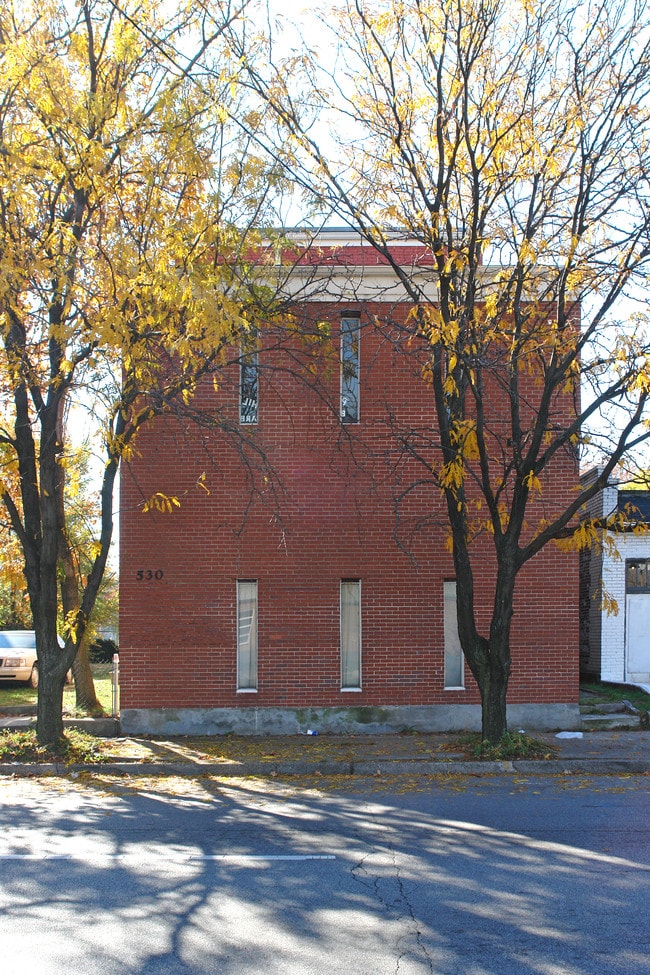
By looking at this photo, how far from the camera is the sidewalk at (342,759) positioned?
37.9 feet

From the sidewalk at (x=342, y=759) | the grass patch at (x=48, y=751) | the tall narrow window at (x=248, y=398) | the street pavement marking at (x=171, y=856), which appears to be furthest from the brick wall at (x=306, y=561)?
the street pavement marking at (x=171, y=856)

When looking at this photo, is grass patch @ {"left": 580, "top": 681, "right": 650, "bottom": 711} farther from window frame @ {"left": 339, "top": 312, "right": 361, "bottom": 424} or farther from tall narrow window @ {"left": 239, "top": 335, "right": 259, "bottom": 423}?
tall narrow window @ {"left": 239, "top": 335, "right": 259, "bottom": 423}

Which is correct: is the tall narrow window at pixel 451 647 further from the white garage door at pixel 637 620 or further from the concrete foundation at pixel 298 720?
the white garage door at pixel 637 620

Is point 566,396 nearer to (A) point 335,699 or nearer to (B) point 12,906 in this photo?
(A) point 335,699

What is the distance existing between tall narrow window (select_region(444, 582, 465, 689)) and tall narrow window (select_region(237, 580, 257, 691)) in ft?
10.3

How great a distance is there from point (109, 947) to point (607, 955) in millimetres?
2949

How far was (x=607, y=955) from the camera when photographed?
519 centimetres

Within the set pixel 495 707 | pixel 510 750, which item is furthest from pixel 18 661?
pixel 510 750

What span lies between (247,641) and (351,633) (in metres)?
1.69

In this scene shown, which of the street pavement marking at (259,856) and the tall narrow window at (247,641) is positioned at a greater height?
the tall narrow window at (247,641)

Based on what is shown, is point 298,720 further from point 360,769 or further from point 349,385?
point 349,385

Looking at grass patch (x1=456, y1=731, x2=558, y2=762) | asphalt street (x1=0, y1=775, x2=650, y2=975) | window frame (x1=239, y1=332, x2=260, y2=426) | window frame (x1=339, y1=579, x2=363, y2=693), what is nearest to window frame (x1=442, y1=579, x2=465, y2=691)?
window frame (x1=339, y1=579, x2=363, y2=693)

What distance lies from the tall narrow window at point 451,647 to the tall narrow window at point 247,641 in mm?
3136

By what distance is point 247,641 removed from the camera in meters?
14.3
